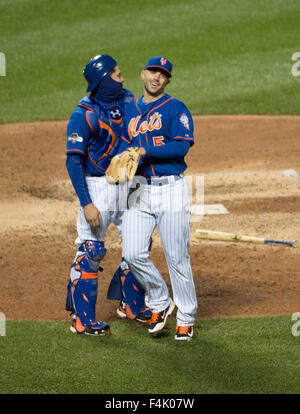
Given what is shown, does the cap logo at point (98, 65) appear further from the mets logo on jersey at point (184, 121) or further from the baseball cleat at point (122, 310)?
the baseball cleat at point (122, 310)

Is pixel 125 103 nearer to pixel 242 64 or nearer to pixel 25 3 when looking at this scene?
pixel 242 64

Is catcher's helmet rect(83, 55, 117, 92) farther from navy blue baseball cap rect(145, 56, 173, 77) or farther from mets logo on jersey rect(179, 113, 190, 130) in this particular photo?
mets logo on jersey rect(179, 113, 190, 130)

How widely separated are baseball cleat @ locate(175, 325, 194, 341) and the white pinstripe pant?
0.04 m

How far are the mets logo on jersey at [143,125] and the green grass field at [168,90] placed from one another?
63.1 inches

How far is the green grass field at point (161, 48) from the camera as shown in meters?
13.7

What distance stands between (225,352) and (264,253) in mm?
2534

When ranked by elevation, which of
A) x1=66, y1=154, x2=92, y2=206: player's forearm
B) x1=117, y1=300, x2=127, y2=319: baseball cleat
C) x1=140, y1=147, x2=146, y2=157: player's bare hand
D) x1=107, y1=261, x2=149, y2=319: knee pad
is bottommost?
x1=117, y1=300, x2=127, y2=319: baseball cleat

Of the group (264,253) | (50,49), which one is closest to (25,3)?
(50,49)

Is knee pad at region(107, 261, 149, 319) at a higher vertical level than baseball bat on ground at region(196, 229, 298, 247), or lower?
lower

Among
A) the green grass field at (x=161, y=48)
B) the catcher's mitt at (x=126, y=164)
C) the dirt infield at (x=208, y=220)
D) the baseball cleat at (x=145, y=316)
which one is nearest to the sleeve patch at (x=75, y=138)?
the catcher's mitt at (x=126, y=164)

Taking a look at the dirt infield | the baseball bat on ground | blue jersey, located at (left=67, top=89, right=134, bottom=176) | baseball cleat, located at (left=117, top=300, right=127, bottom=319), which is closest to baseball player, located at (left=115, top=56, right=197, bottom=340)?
blue jersey, located at (left=67, top=89, right=134, bottom=176)

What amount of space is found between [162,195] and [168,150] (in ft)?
1.24

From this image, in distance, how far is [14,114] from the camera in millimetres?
13547

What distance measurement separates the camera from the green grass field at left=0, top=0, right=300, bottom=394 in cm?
505
